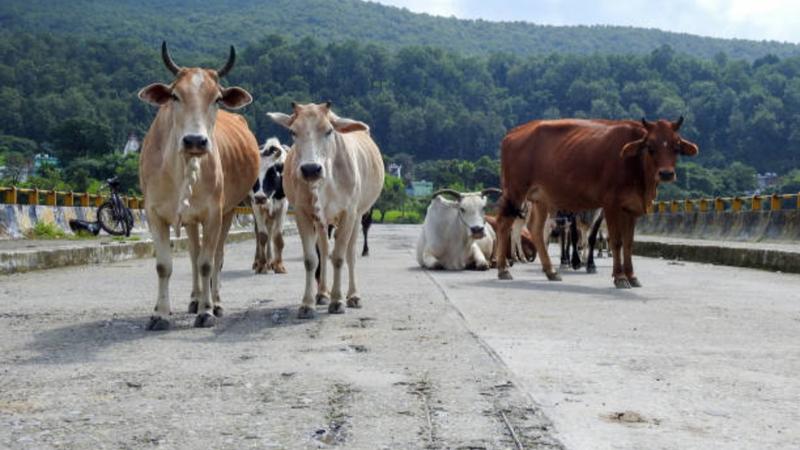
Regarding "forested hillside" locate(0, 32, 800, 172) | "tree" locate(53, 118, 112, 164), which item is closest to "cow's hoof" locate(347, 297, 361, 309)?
"forested hillside" locate(0, 32, 800, 172)

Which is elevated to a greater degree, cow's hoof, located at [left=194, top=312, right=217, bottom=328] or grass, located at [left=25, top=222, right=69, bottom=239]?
cow's hoof, located at [left=194, top=312, right=217, bottom=328]

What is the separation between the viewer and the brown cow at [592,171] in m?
13.4

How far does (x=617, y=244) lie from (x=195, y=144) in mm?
7072

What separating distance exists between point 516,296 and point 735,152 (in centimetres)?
14161

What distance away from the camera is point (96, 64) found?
16688 cm

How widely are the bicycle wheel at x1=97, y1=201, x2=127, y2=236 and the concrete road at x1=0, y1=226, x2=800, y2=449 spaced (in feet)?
54.8

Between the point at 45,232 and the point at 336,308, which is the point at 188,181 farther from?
the point at 45,232

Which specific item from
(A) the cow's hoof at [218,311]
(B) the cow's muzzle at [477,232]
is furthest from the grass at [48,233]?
(A) the cow's hoof at [218,311]

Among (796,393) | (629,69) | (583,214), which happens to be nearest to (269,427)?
(796,393)

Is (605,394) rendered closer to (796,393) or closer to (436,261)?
(796,393)

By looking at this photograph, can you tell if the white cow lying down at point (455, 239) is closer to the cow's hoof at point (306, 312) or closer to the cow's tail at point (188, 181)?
the cow's hoof at point (306, 312)

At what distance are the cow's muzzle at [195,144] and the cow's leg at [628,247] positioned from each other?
6.66 m

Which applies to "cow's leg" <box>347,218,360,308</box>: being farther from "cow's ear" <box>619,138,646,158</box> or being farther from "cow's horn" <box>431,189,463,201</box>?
"cow's horn" <box>431,189,463,201</box>

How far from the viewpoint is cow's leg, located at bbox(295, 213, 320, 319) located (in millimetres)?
8914
